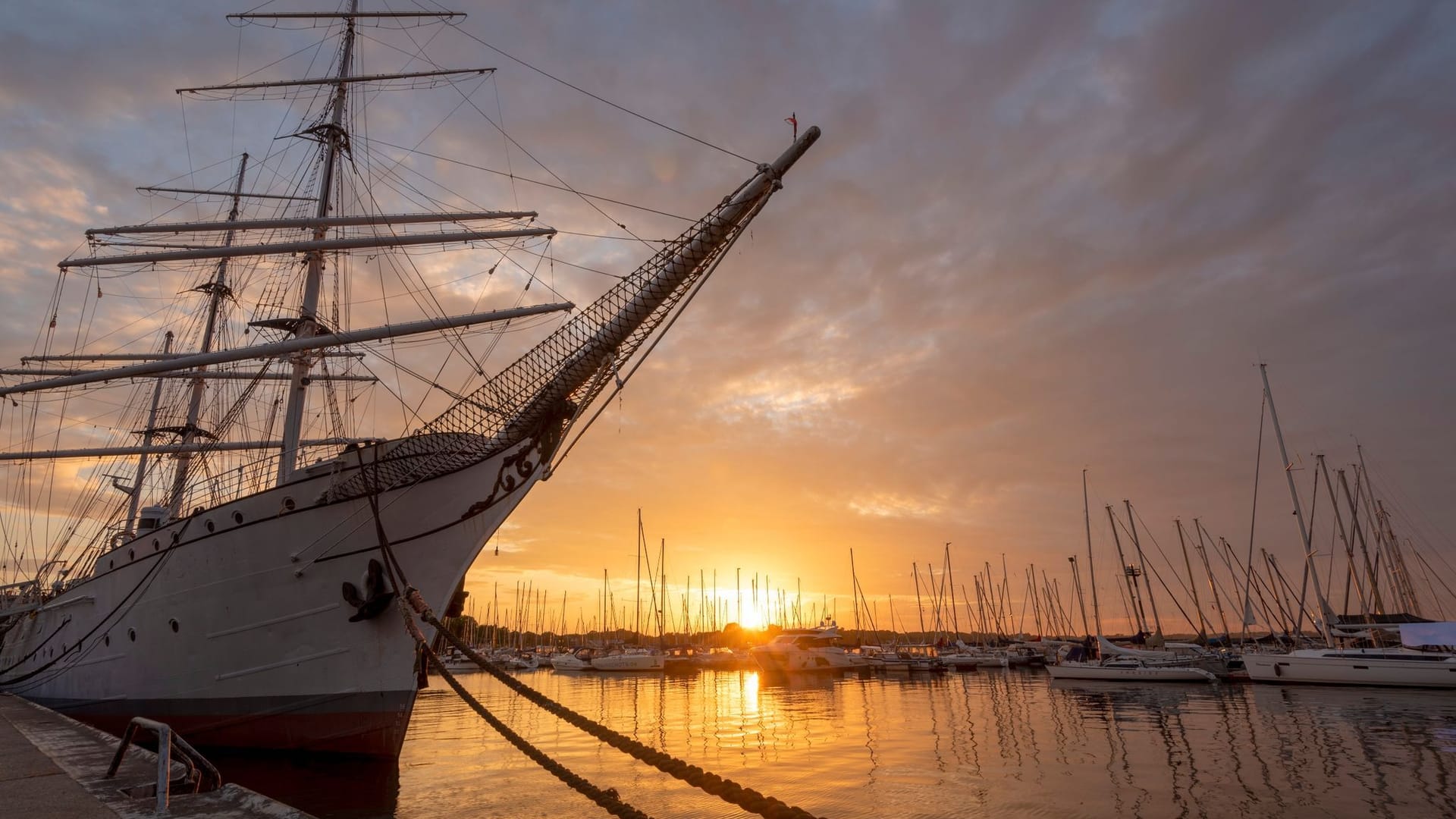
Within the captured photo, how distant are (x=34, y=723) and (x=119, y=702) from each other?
201 inches

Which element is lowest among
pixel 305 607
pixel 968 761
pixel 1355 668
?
pixel 1355 668

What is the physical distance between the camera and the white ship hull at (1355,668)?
32438 millimetres

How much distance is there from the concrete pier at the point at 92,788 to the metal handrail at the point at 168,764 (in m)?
0.13

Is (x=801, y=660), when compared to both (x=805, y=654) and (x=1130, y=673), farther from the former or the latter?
(x=1130, y=673)

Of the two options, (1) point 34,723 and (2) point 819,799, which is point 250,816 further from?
(1) point 34,723

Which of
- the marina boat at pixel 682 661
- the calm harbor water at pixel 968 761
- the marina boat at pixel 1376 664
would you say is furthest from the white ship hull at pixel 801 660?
the marina boat at pixel 1376 664

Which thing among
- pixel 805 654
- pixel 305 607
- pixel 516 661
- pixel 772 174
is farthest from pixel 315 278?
pixel 516 661

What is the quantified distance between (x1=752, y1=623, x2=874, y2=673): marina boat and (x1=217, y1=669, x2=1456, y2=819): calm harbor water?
106 ft

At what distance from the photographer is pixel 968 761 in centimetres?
1773

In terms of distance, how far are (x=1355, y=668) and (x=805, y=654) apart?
39.1 metres

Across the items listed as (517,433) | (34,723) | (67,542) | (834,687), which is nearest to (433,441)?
(517,433)

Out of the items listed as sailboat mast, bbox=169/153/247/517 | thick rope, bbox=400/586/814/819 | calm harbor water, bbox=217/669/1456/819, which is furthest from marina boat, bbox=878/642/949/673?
thick rope, bbox=400/586/814/819

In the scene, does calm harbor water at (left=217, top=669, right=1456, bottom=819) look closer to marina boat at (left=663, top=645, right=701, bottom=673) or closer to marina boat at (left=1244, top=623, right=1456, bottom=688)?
marina boat at (left=1244, top=623, right=1456, bottom=688)

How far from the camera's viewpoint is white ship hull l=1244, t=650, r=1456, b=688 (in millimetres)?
32438
